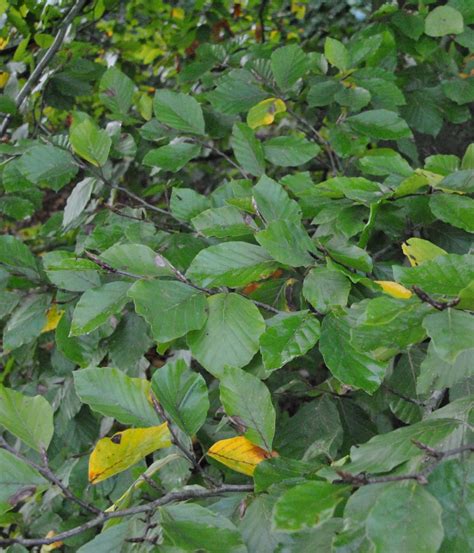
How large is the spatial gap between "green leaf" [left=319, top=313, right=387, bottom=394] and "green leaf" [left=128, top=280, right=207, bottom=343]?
15 centimetres

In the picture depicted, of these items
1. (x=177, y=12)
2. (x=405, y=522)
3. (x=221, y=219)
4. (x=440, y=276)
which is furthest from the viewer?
(x=177, y=12)

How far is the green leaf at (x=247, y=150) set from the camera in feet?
3.83

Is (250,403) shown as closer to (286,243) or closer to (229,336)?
(229,336)

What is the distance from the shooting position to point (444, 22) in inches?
55.1

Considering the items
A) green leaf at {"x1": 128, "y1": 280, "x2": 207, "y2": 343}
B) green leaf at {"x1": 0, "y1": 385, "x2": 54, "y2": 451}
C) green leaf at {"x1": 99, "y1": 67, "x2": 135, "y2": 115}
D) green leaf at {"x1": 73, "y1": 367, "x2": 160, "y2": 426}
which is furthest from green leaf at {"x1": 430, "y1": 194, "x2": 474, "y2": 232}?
green leaf at {"x1": 99, "y1": 67, "x2": 135, "y2": 115}

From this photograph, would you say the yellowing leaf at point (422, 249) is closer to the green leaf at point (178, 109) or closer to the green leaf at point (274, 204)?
the green leaf at point (274, 204)

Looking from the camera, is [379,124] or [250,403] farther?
[379,124]

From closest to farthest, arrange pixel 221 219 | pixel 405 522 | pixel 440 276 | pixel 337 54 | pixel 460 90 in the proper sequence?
pixel 405 522, pixel 440 276, pixel 221 219, pixel 337 54, pixel 460 90

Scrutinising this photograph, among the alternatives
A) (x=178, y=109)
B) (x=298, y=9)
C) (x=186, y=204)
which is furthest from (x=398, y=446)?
(x=298, y=9)

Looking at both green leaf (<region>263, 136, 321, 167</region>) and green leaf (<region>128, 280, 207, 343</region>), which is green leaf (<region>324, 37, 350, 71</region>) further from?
green leaf (<region>128, 280, 207, 343</region>)

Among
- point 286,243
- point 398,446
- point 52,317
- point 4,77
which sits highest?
point 4,77

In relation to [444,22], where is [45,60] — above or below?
above

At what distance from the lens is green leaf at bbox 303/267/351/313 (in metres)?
0.75

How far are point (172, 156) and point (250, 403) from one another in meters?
0.66
